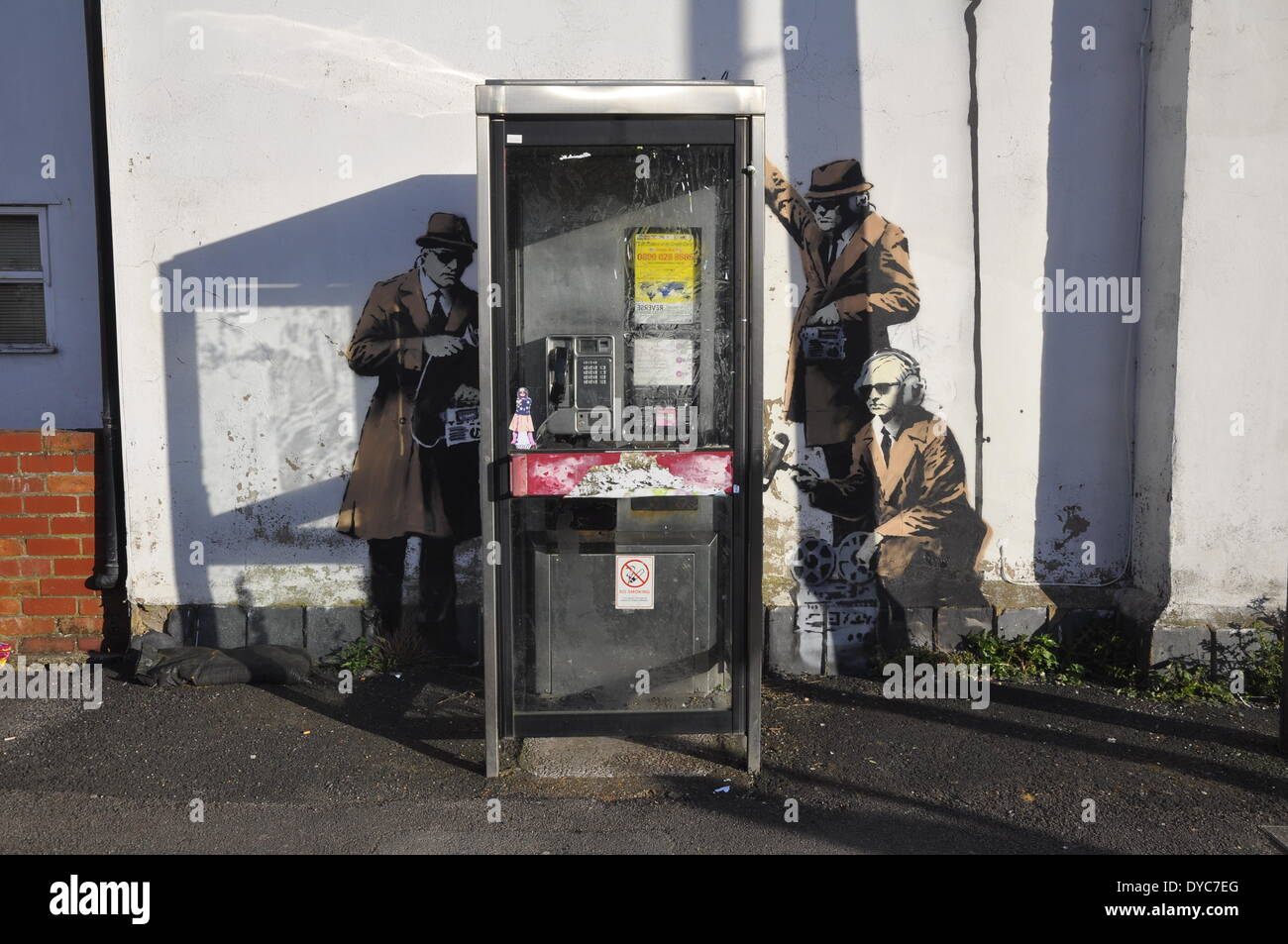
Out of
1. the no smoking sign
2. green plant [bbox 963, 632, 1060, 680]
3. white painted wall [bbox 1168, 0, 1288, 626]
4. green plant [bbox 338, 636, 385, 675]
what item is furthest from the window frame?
white painted wall [bbox 1168, 0, 1288, 626]

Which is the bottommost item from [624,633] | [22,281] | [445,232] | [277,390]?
[624,633]

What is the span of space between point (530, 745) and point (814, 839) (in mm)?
1395

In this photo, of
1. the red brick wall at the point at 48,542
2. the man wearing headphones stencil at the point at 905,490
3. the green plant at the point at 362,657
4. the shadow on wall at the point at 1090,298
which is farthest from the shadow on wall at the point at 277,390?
the shadow on wall at the point at 1090,298

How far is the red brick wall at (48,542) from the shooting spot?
16.8 feet

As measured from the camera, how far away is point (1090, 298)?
16.6 feet

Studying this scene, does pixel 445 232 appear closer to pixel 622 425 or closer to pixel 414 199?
pixel 414 199

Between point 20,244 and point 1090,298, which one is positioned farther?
point 20,244

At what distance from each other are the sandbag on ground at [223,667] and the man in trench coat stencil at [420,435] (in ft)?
1.68

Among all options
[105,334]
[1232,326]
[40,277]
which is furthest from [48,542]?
[1232,326]

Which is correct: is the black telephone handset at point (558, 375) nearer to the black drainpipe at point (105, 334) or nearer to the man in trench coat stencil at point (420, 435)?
the man in trench coat stencil at point (420, 435)

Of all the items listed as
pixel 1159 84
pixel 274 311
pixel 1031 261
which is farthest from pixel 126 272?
pixel 1159 84

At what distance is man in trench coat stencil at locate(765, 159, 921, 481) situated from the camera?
5.01m

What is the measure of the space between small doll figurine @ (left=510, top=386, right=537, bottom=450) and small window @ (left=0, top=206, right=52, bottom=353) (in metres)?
3.35

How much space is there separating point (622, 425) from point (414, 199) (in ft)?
6.40
